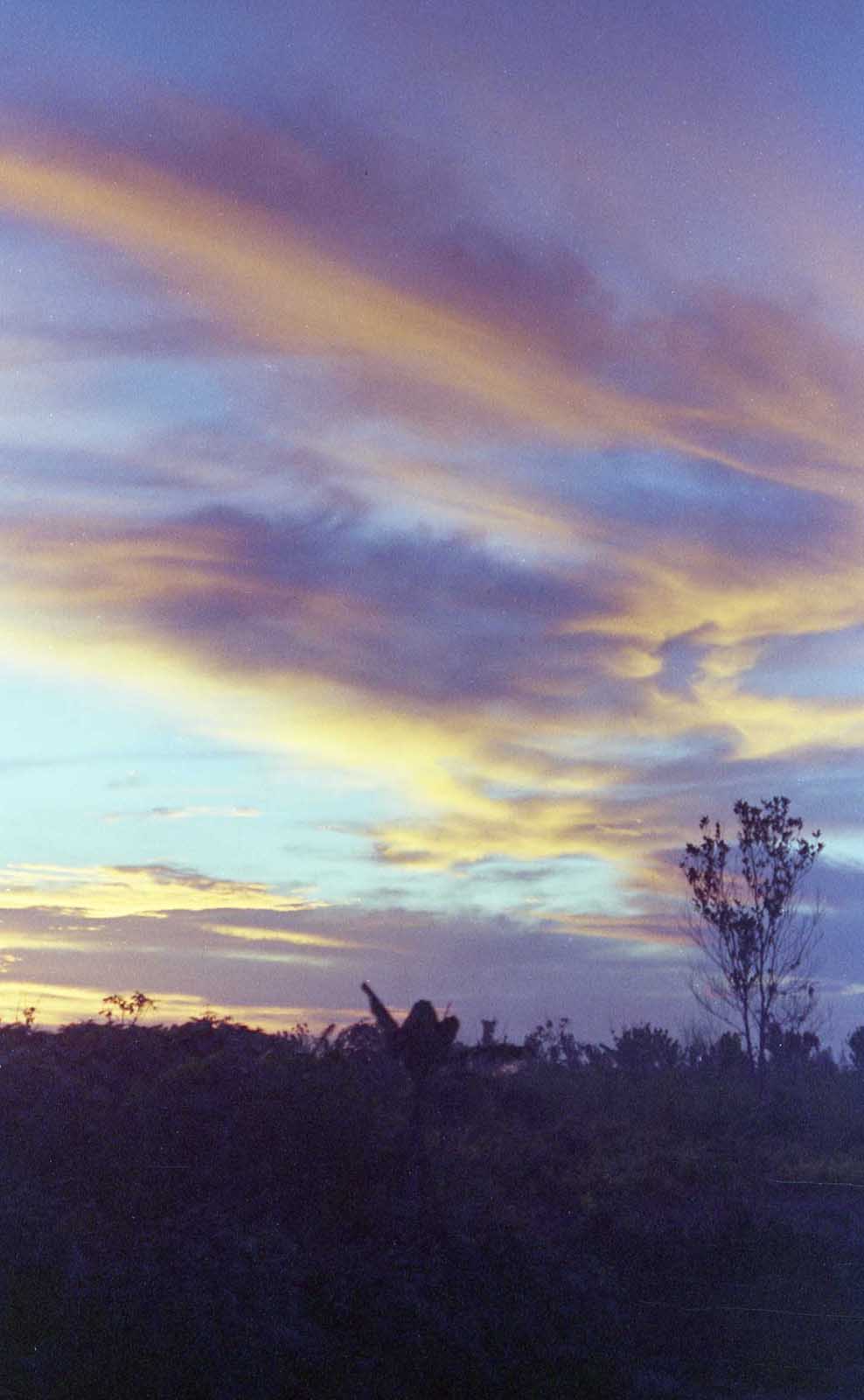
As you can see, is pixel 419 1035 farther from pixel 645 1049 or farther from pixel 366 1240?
pixel 645 1049

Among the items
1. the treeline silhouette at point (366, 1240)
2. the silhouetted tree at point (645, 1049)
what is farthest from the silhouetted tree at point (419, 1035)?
the silhouetted tree at point (645, 1049)

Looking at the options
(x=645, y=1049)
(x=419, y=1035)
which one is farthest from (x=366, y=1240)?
(x=645, y=1049)

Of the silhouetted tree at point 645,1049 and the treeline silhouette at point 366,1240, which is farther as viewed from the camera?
the silhouetted tree at point 645,1049

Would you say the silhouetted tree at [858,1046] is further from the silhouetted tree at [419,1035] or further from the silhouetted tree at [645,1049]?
the silhouetted tree at [419,1035]

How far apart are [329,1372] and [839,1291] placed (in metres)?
9.82

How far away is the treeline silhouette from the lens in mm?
12586

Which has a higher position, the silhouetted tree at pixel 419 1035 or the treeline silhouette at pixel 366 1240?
the silhouetted tree at pixel 419 1035

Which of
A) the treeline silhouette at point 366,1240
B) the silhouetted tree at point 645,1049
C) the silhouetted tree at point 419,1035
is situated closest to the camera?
the treeline silhouette at point 366,1240

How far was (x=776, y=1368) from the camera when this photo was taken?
16359 millimetres

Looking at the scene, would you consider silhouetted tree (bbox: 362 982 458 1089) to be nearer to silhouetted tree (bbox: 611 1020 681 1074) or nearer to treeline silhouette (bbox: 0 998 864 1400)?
treeline silhouette (bbox: 0 998 864 1400)

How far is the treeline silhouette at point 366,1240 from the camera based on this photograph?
12.6 meters

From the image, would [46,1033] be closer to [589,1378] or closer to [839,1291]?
[589,1378]

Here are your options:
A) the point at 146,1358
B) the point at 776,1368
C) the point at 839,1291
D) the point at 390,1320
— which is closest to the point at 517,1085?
the point at 839,1291

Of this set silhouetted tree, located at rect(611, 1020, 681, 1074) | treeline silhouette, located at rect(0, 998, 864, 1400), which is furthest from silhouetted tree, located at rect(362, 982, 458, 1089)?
silhouetted tree, located at rect(611, 1020, 681, 1074)
